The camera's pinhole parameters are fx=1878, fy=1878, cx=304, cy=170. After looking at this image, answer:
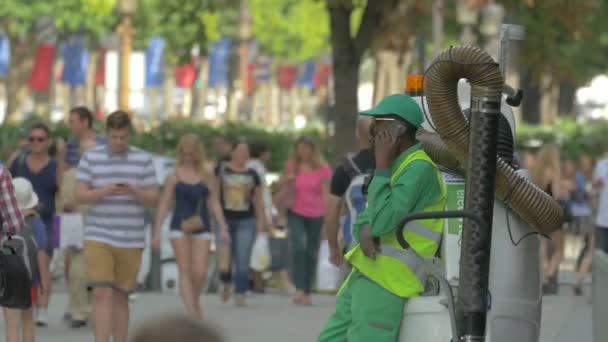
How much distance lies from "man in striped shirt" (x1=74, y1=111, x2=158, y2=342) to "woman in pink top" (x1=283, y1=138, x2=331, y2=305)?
225 inches

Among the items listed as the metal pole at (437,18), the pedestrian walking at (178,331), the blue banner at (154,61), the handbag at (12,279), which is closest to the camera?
the pedestrian walking at (178,331)

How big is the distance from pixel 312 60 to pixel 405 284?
247ft

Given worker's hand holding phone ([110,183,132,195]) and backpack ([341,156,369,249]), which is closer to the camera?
worker's hand holding phone ([110,183,132,195])

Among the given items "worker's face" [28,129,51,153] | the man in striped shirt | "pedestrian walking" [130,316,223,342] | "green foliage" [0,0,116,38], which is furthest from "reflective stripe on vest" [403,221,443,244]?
"green foliage" [0,0,116,38]

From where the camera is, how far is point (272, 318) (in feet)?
54.3

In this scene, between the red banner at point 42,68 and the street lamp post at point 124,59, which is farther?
the red banner at point 42,68

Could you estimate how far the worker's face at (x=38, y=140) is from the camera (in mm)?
13992

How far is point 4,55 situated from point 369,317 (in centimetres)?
6037

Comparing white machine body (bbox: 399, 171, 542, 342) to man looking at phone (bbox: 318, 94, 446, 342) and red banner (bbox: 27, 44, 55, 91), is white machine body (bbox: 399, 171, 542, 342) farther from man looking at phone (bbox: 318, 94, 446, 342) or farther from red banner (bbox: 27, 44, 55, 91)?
red banner (bbox: 27, 44, 55, 91)

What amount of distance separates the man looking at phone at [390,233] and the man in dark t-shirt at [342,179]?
171 inches

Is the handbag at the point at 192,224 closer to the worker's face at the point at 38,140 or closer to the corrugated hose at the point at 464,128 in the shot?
the worker's face at the point at 38,140

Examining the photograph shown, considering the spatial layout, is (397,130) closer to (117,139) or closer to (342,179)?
(117,139)

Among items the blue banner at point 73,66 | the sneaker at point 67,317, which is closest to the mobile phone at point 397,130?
the sneaker at point 67,317

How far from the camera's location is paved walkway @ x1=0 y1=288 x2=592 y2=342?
14.7 metres
